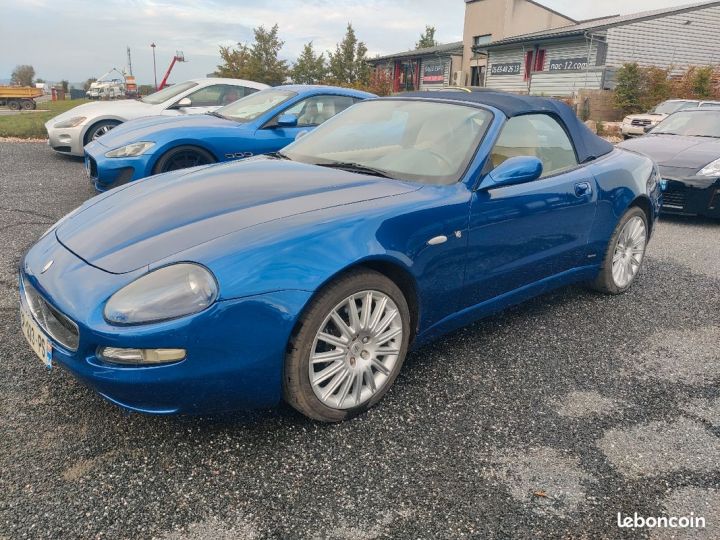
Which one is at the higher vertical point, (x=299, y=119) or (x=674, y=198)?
(x=299, y=119)

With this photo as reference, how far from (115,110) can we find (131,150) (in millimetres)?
3351

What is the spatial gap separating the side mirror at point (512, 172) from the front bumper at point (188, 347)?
1263 millimetres

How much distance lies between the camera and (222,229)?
2.21 meters

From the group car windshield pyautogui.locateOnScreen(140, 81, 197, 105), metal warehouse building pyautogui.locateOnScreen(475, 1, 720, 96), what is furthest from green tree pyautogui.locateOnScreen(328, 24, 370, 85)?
car windshield pyautogui.locateOnScreen(140, 81, 197, 105)

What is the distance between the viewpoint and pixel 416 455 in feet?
7.27

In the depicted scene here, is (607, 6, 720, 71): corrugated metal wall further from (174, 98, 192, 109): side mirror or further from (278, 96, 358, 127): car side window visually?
(278, 96, 358, 127): car side window

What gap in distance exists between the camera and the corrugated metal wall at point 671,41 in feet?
85.3

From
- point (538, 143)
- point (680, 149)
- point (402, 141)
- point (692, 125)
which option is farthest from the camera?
point (692, 125)

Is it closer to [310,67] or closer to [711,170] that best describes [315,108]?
[711,170]

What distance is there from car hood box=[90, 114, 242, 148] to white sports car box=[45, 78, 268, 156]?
1.97m

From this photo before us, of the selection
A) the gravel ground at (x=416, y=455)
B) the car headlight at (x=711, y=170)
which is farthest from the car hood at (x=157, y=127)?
the car headlight at (x=711, y=170)

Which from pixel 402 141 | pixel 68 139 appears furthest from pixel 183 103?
pixel 402 141

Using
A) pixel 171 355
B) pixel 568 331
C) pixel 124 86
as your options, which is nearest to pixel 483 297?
pixel 568 331

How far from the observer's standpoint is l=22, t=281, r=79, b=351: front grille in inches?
80.0
